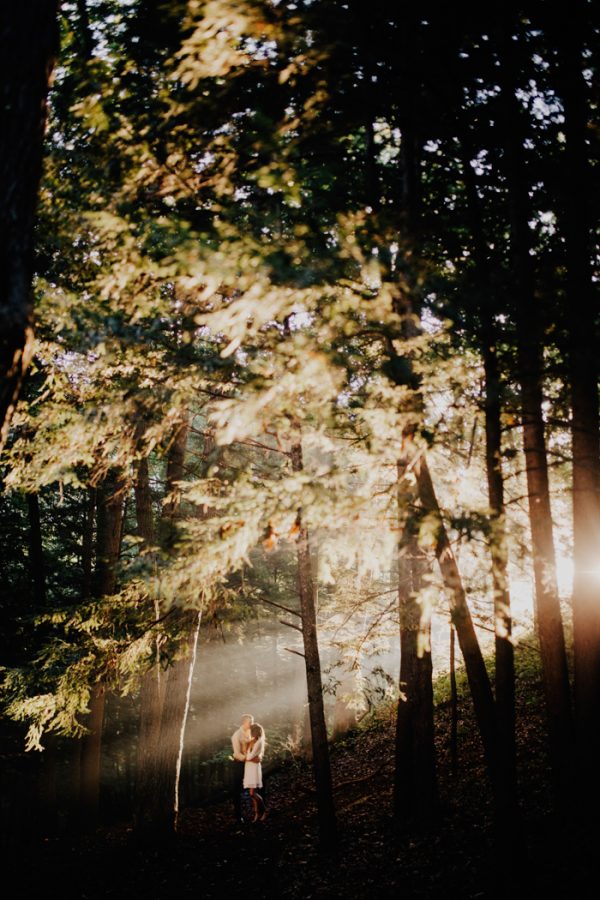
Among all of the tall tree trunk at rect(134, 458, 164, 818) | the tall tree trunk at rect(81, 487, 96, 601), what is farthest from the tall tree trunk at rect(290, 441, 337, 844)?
the tall tree trunk at rect(81, 487, 96, 601)

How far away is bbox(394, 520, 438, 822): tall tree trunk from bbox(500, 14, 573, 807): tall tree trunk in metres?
1.85

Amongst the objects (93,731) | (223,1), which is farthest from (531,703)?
(223,1)

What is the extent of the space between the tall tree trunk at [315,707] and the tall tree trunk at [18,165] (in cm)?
451

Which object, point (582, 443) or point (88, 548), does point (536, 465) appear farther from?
point (88, 548)

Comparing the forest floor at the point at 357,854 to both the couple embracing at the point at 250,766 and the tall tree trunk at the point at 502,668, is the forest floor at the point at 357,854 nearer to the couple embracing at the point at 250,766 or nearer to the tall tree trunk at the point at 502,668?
the couple embracing at the point at 250,766

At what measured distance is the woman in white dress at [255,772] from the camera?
30.4 feet

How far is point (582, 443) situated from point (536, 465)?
719 mm

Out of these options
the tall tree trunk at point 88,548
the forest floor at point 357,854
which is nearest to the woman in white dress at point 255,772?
the forest floor at point 357,854

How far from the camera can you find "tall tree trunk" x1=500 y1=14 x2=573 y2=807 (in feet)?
17.1

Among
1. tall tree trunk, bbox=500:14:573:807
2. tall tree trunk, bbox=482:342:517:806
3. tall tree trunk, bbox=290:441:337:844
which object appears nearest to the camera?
tall tree trunk, bbox=482:342:517:806

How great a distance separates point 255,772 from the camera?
30.5 ft

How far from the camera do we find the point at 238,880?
681 centimetres

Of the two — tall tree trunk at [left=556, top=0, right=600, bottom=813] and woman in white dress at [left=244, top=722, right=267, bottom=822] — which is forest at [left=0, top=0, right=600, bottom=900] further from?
woman in white dress at [left=244, top=722, right=267, bottom=822]

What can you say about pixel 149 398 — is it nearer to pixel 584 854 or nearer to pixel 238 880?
pixel 584 854
